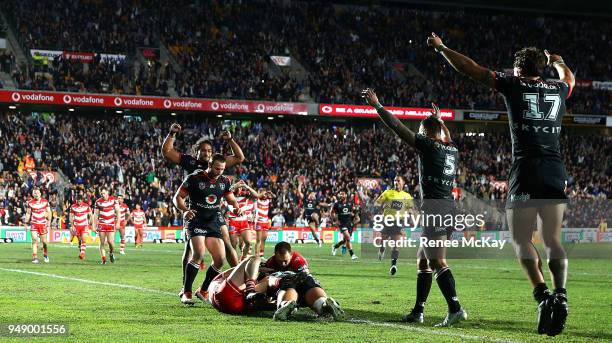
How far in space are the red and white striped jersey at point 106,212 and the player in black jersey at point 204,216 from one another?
1269 cm

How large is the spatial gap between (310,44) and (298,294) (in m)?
46.8

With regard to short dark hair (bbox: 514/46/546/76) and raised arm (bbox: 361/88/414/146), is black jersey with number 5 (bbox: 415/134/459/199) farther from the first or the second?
short dark hair (bbox: 514/46/546/76)

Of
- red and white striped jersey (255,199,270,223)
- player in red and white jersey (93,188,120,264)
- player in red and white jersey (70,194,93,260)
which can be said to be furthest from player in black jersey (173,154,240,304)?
red and white striped jersey (255,199,270,223)

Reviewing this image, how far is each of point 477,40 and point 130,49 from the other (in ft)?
84.2

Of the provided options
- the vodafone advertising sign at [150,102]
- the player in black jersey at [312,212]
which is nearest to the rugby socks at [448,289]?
the player in black jersey at [312,212]

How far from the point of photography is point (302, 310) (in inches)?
456

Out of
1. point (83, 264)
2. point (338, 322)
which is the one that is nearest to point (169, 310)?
point (338, 322)

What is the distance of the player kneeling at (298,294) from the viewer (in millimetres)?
10508

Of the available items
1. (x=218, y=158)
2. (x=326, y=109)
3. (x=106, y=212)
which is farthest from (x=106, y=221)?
(x=326, y=109)

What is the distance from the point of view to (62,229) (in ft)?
128

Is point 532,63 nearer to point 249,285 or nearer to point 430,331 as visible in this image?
point 430,331

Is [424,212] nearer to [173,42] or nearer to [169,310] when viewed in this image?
[169,310]

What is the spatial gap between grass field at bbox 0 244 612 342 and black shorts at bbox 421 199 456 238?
44.7 inches

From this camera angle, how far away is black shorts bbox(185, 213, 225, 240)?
12969 millimetres
